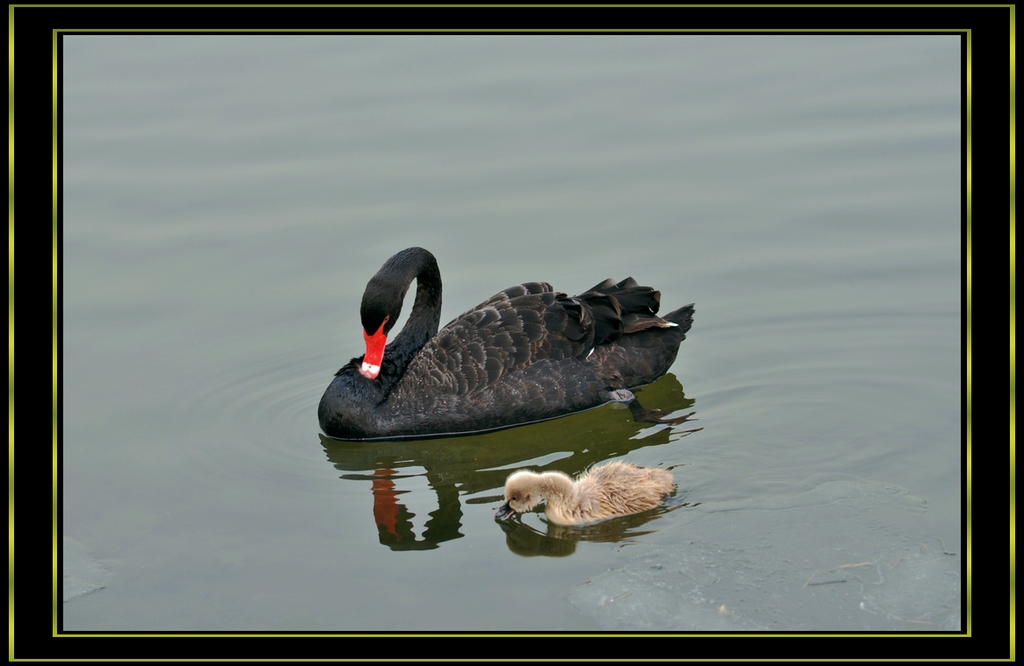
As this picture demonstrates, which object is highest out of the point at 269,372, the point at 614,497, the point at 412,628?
the point at 269,372

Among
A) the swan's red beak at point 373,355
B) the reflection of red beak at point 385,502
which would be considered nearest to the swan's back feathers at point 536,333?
the swan's red beak at point 373,355

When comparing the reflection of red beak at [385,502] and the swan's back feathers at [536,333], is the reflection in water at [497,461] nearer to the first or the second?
the reflection of red beak at [385,502]

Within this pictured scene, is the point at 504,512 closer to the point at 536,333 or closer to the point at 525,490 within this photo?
the point at 525,490

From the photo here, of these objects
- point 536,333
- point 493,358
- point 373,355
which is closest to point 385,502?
point 373,355

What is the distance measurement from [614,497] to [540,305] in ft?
7.51

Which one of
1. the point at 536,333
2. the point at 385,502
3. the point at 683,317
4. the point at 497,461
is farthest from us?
the point at 683,317

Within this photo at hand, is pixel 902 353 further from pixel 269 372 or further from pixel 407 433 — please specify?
pixel 269 372

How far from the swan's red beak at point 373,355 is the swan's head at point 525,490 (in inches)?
71.1

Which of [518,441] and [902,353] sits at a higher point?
[902,353]

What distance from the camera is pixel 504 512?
6.75 metres

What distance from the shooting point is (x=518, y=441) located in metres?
8.11

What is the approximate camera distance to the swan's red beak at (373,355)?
814 centimetres

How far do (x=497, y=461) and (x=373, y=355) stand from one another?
1143mm
